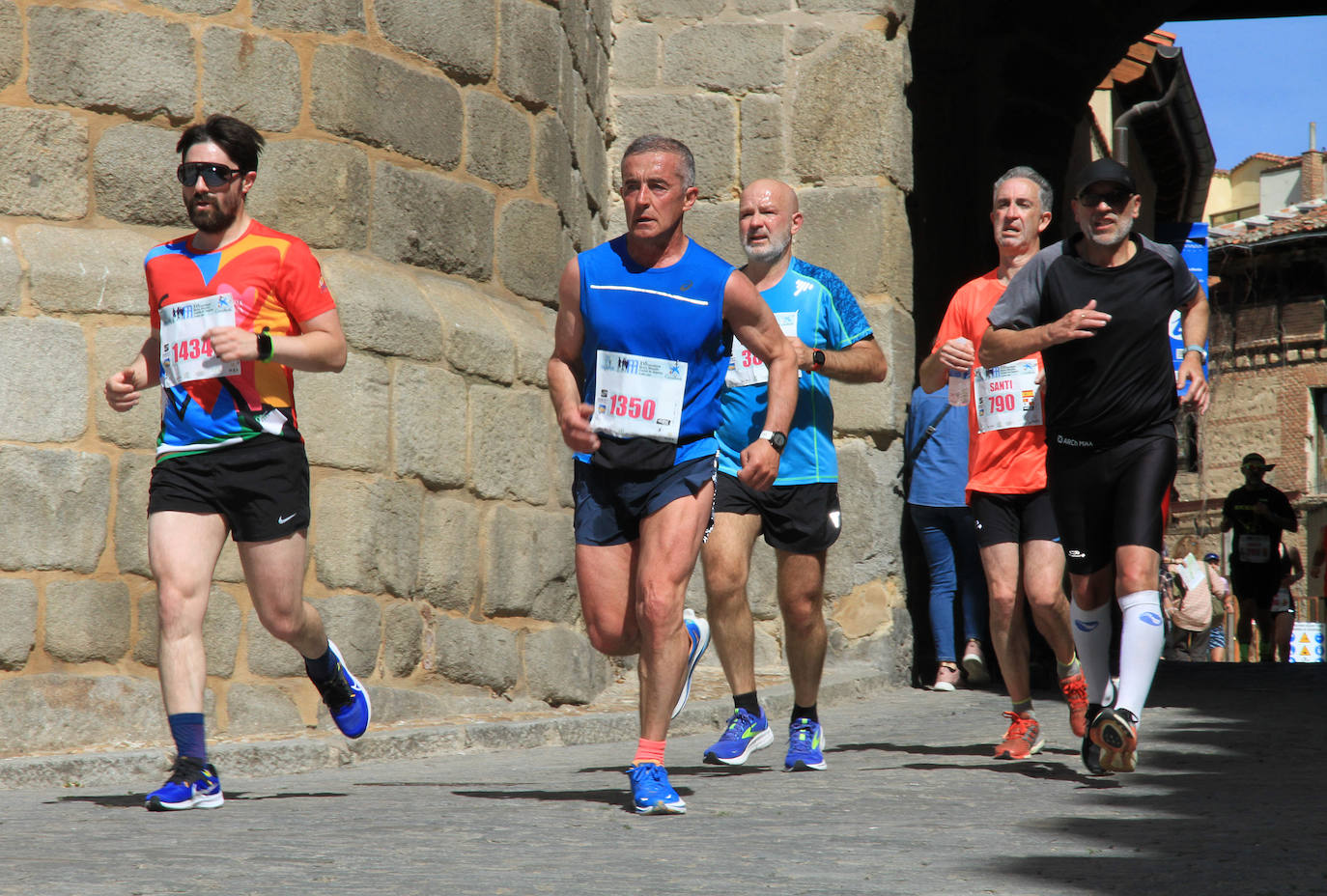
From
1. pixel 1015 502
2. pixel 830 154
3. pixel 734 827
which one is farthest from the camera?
pixel 830 154

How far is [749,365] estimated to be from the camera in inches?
243

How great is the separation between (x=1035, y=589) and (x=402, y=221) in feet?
10.5

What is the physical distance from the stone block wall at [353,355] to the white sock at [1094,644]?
9.44 feet

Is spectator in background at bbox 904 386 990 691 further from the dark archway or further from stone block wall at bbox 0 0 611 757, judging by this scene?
stone block wall at bbox 0 0 611 757

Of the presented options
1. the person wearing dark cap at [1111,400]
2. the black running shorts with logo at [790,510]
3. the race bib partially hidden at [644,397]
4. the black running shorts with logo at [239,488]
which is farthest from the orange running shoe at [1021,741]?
the black running shorts with logo at [239,488]

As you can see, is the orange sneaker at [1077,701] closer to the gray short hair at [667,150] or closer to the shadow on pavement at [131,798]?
the gray short hair at [667,150]

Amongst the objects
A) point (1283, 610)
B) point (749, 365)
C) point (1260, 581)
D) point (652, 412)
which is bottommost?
point (1283, 610)

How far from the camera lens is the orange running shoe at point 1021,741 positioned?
6205 mm

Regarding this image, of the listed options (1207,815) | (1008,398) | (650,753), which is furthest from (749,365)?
(1207,815)

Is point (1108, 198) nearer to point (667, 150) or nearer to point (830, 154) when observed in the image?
point (667, 150)

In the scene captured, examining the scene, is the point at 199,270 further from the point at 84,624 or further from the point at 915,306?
the point at 915,306

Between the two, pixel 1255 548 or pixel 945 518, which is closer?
pixel 945 518

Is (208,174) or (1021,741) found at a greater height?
(208,174)

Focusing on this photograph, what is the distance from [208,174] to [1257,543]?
14.1m
